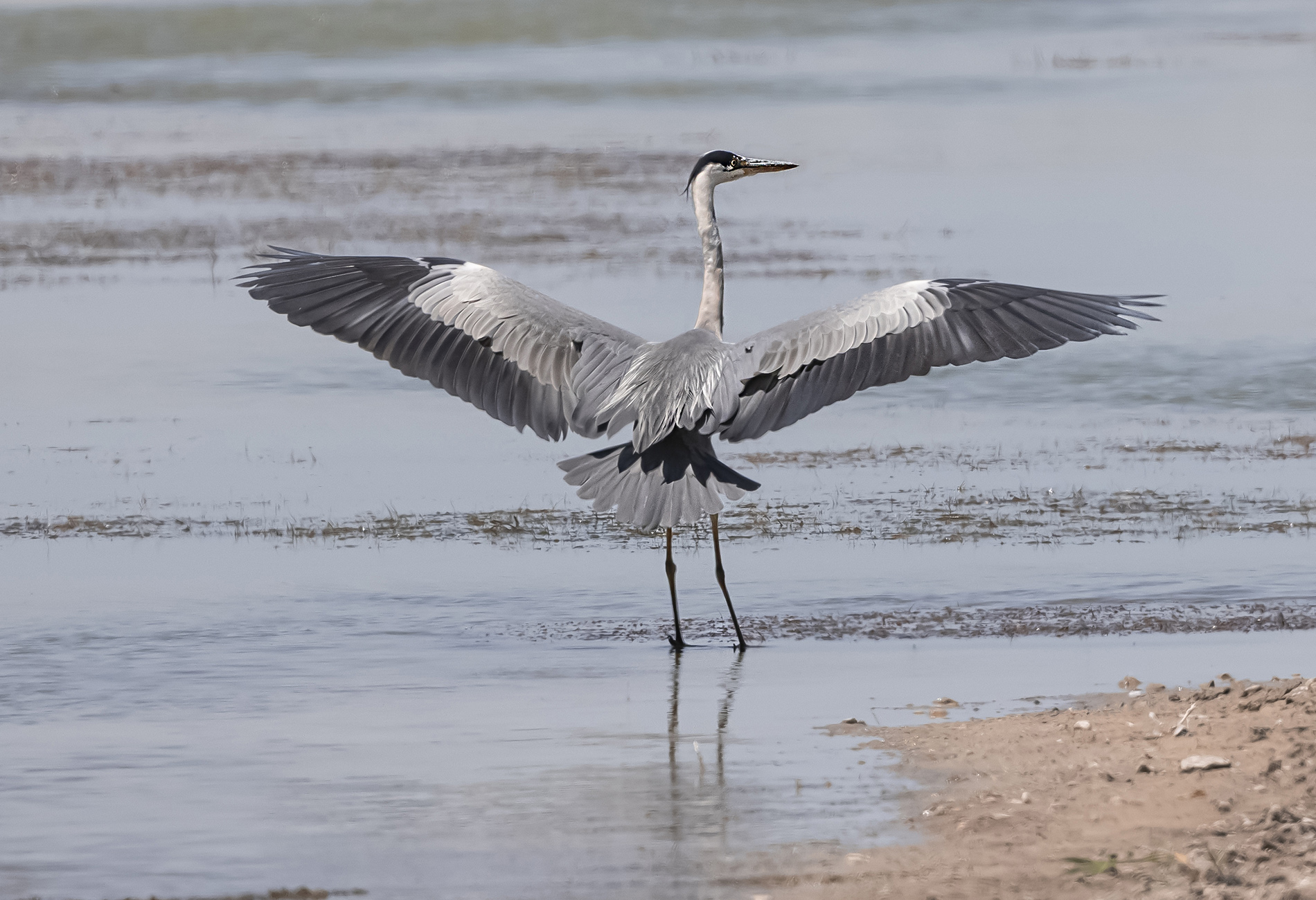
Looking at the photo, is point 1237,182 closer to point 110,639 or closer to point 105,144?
point 105,144

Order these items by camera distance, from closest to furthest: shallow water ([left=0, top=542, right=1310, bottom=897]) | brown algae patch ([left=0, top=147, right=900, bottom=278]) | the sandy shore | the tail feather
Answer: the sandy shore, shallow water ([left=0, top=542, right=1310, bottom=897]), the tail feather, brown algae patch ([left=0, top=147, right=900, bottom=278])

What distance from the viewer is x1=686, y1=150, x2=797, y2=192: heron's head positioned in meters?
10.2

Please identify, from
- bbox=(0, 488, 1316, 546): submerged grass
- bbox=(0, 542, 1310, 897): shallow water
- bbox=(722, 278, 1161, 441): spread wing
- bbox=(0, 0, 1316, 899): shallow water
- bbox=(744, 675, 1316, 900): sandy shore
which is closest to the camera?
bbox=(744, 675, 1316, 900): sandy shore

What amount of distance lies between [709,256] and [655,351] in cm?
104

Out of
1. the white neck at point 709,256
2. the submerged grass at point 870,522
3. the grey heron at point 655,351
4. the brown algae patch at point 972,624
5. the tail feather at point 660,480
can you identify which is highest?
the white neck at point 709,256

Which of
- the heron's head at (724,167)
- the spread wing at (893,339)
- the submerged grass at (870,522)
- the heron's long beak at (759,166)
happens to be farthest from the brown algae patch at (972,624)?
the heron's long beak at (759,166)

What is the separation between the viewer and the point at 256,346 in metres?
16.2

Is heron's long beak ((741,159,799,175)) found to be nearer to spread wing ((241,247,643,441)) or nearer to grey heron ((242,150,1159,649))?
grey heron ((242,150,1159,649))

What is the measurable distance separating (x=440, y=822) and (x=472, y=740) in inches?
35.7

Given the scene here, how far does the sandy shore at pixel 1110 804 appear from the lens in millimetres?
5535

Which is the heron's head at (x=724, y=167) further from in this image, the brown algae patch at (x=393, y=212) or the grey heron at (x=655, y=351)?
the brown algae patch at (x=393, y=212)

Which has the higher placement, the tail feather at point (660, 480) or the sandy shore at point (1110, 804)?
the tail feather at point (660, 480)

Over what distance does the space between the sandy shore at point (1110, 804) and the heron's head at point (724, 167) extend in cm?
374

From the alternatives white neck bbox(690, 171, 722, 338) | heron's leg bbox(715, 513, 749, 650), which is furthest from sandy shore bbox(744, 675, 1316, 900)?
white neck bbox(690, 171, 722, 338)
